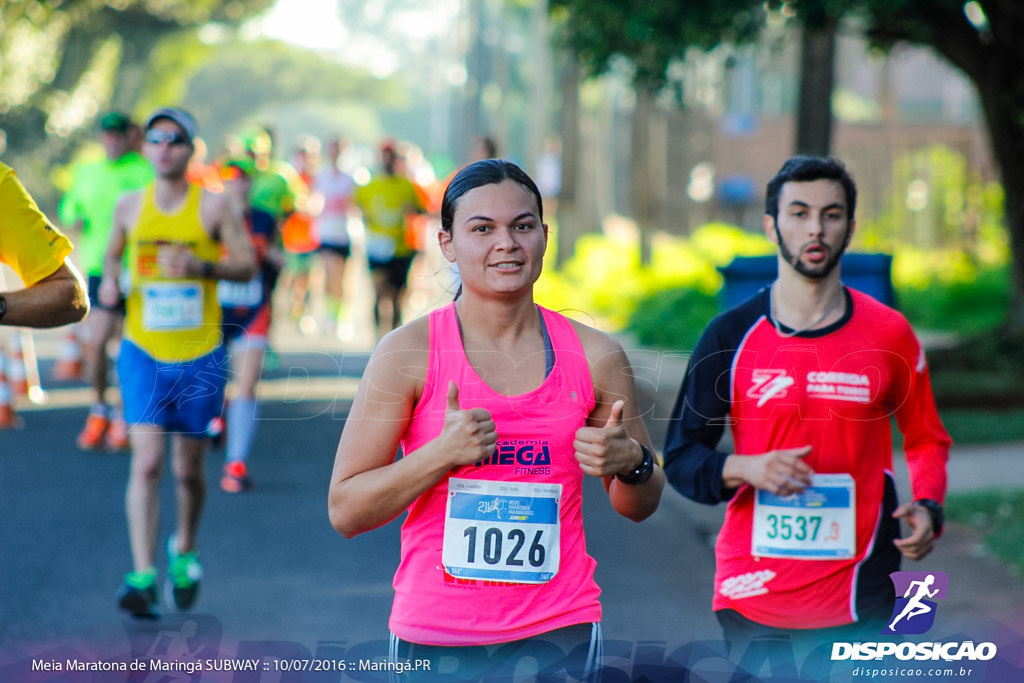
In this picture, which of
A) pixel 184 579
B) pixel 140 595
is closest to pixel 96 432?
pixel 184 579

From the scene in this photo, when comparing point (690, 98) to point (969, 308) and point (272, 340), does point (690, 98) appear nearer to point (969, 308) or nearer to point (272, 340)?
point (969, 308)

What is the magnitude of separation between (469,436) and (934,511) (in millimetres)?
1473

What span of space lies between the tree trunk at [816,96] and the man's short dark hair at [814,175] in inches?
341

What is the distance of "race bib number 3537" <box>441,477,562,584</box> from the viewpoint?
3189 mm

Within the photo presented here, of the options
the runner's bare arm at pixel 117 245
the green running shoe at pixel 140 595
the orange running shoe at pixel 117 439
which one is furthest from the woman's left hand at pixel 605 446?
the orange running shoe at pixel 117 439

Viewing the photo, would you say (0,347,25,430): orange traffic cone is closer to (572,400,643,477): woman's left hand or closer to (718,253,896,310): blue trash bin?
(718,253,896,310): blue trash bin

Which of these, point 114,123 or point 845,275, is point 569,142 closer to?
point 114,123

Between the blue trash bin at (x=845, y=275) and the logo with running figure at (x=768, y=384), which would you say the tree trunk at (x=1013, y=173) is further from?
the logo with running figure at (x=768, y=384)

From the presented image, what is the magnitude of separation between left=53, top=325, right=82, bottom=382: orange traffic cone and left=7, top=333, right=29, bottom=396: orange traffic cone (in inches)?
62.0

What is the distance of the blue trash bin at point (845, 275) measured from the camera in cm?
500

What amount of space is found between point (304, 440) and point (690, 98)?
55.8 feet

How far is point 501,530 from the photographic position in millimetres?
3184

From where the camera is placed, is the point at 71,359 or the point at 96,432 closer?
the point at 96,432

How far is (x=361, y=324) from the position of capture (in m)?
20.4
